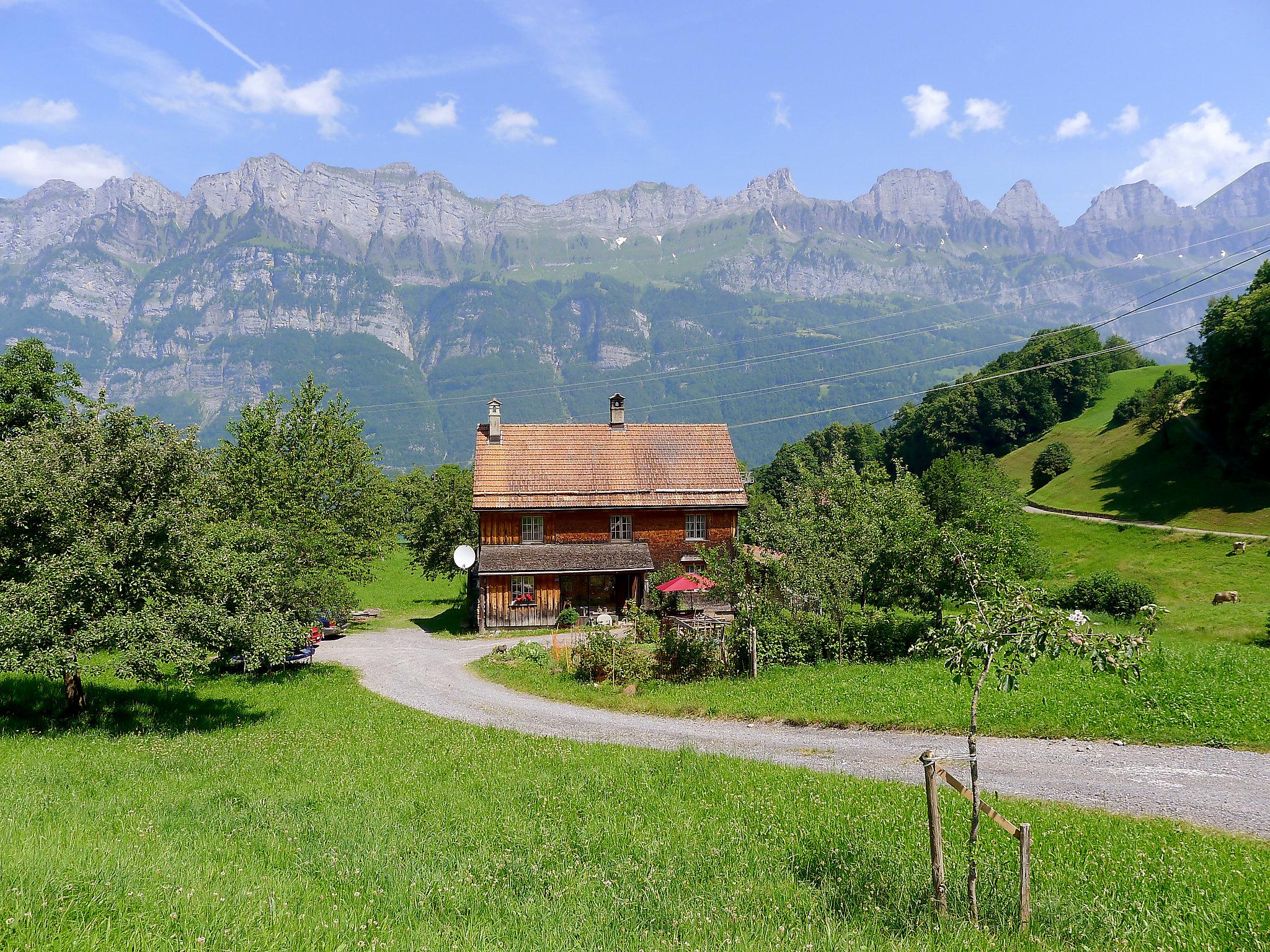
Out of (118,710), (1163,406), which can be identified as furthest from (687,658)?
(1163,406)

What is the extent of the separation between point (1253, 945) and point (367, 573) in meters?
41.3

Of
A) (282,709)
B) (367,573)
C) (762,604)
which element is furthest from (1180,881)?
(367,573)

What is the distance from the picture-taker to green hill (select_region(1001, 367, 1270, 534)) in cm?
4597

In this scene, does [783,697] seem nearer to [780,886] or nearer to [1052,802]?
[1052,802]

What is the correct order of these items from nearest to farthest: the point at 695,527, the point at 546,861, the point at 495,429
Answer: the point at 546,861 < the point at 695,527 < the point at 495,429

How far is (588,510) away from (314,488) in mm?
15379

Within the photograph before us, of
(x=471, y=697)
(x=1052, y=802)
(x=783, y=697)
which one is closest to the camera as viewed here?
(x=1052, y=802)

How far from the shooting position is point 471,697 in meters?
24.1

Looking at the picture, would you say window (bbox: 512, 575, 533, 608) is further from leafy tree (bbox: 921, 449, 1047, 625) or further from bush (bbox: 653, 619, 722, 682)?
leafy tree (bbox: 921, 449, 1047, 625)

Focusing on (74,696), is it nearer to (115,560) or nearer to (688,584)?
(115,560)

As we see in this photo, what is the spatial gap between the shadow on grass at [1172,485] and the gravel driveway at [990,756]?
1672 inches

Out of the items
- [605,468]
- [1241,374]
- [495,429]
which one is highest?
[1241,374]

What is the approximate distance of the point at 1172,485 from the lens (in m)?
53.8

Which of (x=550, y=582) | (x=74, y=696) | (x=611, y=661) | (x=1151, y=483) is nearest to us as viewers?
(x=74, y=696)
